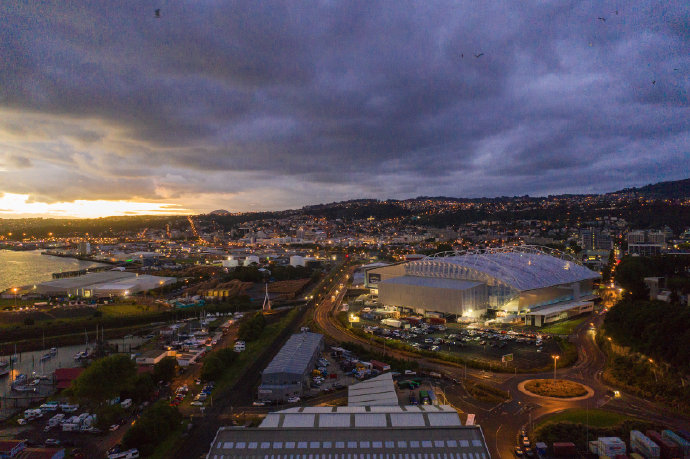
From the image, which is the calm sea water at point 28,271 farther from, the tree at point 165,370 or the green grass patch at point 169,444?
the green grass patch at point 169,444

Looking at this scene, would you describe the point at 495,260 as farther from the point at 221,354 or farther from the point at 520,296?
the point at 221,354

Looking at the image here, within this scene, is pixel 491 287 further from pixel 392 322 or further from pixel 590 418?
pixel 590 418

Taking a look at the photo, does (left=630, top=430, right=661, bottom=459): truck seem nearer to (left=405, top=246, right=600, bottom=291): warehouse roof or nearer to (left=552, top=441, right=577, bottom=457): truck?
(left=552, top=441, right=577, bottom=457): truck

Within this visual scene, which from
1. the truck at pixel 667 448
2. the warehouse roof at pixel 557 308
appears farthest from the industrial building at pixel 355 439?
the warehouse roof at pixel 557 308

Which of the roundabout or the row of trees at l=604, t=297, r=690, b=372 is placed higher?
the row of trees at l=604, t=297, r=690, b=372

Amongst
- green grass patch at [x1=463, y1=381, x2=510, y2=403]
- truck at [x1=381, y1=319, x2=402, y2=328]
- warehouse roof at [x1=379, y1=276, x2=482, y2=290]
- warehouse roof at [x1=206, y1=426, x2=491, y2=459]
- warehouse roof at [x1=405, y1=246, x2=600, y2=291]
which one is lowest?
truck at [x1=381, y1=319, x2=402, y2=328]

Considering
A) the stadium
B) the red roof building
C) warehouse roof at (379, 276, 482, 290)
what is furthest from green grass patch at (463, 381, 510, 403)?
the red roof building
